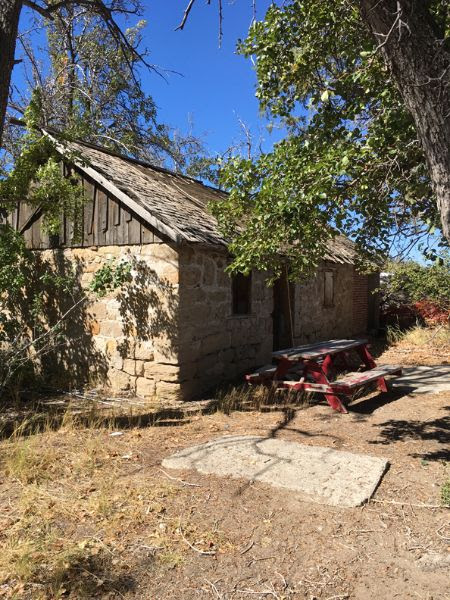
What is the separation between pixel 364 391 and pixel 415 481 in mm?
3941

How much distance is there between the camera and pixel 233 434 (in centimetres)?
579

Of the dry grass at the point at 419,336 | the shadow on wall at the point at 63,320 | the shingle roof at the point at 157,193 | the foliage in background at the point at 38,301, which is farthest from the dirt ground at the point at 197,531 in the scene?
the dry grass at the point at 419,336

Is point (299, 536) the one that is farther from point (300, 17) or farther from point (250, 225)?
point (300, 17)

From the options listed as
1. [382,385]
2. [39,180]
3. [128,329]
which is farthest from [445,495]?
[39,180]

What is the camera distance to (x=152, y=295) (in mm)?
7344

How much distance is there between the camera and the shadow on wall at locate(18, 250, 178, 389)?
23.8 ft

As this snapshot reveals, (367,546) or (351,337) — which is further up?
(351,337)

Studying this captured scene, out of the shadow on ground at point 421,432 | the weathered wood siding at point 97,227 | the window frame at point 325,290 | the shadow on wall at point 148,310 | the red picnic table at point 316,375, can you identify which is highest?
the weathered wood siding at point 97,227

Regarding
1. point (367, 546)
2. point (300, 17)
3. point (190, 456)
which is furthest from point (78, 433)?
point (300, 17)

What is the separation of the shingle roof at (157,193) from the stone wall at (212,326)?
1.37ft

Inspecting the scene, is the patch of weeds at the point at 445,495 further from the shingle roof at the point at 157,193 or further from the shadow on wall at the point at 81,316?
the shingle roof at the point at 157,193

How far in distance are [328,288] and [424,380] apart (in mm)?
4324

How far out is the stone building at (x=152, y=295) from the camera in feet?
23.7

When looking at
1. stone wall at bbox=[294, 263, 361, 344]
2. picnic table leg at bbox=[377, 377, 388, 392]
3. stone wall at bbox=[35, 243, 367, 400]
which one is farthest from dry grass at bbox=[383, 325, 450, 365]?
stone wall at bbox=[35, 243, 367, 400]
